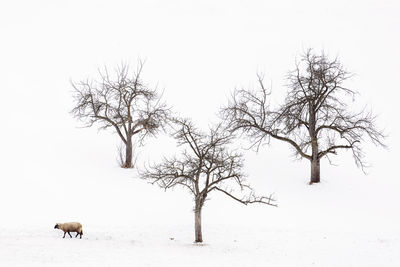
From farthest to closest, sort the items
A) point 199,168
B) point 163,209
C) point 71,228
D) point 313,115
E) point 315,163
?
point 313,115 → point 315,163 → point 163,209 → point 71,228 → point 199,168

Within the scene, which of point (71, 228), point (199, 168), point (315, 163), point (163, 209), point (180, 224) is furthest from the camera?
point (315, 163)

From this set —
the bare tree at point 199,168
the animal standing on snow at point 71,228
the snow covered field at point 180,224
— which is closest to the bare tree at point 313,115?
the snow covered field at point 180,224

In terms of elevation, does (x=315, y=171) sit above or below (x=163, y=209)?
above

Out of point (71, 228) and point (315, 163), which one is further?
point (315, 163)

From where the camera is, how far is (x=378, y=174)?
34.0m

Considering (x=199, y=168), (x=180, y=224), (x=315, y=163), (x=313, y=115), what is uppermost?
(x=313, y=115)

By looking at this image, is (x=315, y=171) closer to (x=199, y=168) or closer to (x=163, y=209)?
(x=163, y=209)

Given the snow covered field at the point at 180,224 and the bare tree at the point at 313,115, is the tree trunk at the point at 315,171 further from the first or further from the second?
the snow covered field at the point at 180,224

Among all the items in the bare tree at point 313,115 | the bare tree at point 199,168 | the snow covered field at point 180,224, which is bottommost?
the snow covered field at point 180,224

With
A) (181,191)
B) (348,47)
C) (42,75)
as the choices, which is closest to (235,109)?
(181,191)

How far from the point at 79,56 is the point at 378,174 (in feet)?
334

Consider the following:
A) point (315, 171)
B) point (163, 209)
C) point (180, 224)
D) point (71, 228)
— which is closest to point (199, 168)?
point (180, 224)

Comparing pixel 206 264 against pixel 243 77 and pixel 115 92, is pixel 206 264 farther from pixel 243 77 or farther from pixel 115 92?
pixel 243 77

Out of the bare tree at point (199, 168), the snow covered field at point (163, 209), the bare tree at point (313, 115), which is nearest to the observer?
the snow covered field at point (163, 209)
